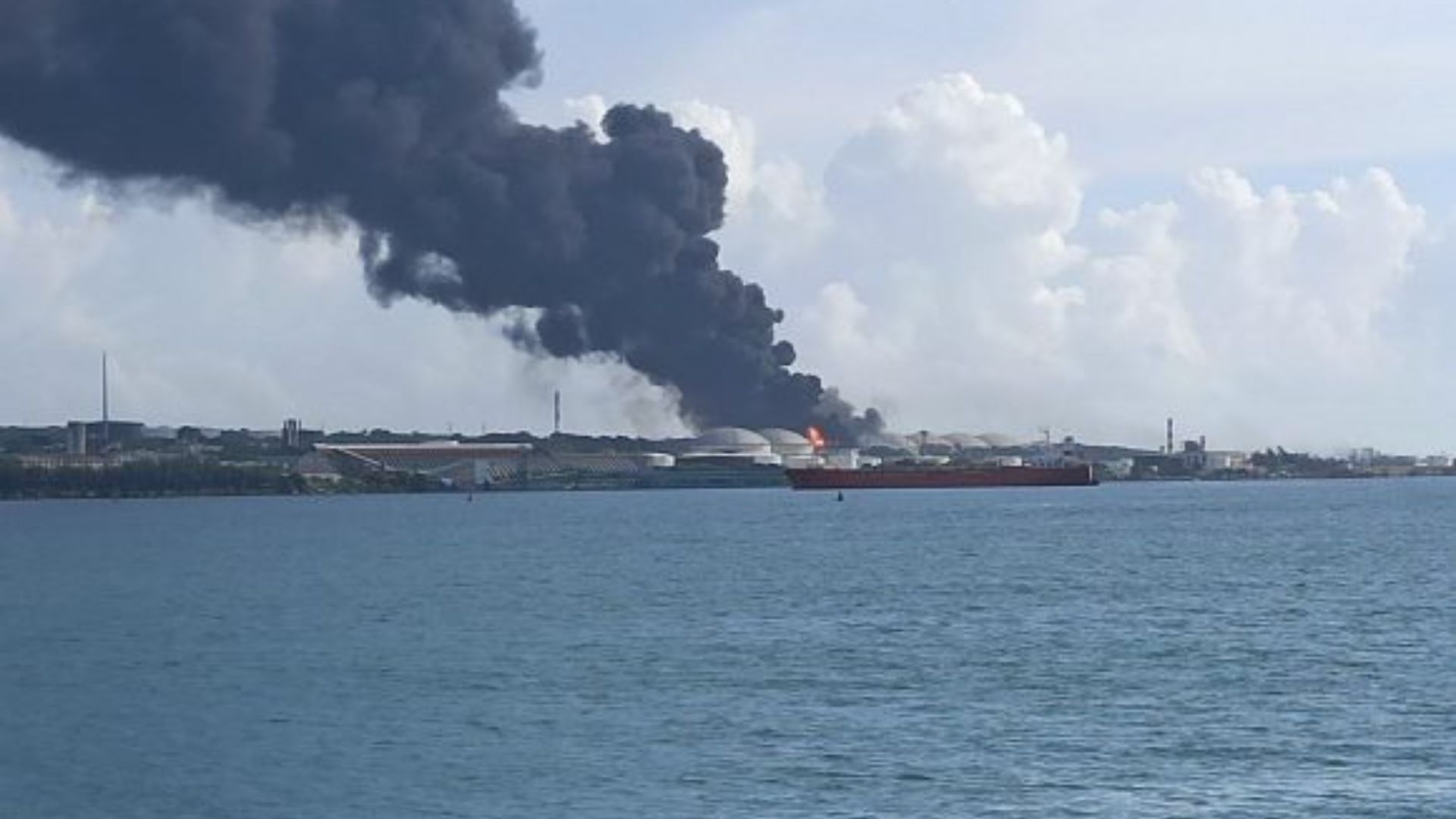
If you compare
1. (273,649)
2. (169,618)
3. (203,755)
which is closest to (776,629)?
(273,649)

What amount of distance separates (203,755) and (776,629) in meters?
24.2

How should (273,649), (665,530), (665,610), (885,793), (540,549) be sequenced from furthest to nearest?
(665,530), (540,549), (665,610), (273,649), (885,793)

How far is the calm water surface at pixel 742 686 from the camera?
37.0 m

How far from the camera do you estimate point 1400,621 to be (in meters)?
61.5

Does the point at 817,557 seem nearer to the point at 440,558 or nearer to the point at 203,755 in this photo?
the point at 440,558

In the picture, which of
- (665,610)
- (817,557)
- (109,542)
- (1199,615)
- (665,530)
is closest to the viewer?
(1199,615)

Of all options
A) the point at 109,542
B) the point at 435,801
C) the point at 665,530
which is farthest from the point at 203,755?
Result: the point at 665,530

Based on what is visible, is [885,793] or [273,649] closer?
[885,793]

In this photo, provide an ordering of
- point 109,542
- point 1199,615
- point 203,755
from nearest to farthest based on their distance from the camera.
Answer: point 203,755, point 1199,615, point 109,542

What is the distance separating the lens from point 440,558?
10419 centimetres

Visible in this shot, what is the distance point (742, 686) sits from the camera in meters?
49.4

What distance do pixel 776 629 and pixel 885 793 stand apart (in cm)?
2649

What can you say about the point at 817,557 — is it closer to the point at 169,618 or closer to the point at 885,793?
the point at 169,618

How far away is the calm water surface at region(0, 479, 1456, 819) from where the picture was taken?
121 feet
